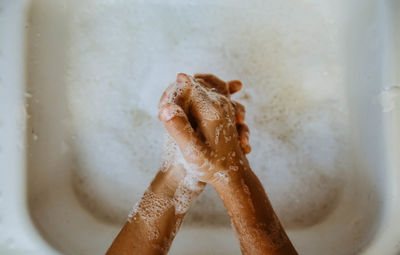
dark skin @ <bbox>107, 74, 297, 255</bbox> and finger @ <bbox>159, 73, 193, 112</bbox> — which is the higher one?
finger @ <bbox>159, 73, 193, 112</bbox>

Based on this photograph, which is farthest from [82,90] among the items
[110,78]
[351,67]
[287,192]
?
[351,67]

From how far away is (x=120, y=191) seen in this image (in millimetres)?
1079

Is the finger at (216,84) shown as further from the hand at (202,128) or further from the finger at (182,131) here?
the finger at (182,131)

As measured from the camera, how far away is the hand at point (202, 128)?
80 cm

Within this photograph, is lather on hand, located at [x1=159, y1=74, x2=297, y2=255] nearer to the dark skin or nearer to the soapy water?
the dark skin

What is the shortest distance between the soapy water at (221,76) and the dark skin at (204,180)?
0.71ft

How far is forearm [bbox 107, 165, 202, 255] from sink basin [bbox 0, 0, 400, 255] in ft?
0.50

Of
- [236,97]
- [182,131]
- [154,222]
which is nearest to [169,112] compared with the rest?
[182,131]

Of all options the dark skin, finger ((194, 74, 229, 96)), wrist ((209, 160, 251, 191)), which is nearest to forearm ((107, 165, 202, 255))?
the dark skin

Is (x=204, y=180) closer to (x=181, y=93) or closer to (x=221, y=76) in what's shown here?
(x=181, y=93)

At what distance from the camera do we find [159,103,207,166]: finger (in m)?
0.79

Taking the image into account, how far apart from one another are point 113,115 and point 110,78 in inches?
5.0

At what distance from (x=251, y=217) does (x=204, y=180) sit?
152mm

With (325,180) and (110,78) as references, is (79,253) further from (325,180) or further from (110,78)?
(325,180)
